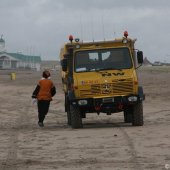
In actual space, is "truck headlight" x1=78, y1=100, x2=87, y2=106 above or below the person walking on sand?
below

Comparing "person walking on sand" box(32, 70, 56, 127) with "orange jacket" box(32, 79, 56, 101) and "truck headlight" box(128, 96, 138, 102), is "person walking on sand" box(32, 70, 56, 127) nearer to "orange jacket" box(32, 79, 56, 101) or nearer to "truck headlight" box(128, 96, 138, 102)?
"orange jacket" box(32, 79, 56, 101)

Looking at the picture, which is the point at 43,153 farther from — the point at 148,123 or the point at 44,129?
the point at 148,123

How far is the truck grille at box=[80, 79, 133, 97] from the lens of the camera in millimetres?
16062

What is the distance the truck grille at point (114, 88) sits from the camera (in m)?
16.1

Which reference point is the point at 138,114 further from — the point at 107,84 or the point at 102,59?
the point at 102,59

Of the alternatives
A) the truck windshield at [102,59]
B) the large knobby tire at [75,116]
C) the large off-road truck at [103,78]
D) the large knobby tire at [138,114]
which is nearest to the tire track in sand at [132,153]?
the large off-road truck at [103,78]

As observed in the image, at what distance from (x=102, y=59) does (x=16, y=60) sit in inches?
5696

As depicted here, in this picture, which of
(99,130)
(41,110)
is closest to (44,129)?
(41,110)

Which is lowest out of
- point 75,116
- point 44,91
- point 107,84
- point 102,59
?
point 75,116

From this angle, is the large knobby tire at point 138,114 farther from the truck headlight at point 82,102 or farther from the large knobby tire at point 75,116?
the large knobby tire at point 75,116

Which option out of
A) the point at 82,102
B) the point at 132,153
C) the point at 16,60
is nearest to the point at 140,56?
the point at 82,102

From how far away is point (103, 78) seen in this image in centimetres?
1622

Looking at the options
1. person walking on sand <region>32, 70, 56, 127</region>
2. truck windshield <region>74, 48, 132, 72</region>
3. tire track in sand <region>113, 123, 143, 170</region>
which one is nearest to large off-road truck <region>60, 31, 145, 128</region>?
truck windshield <region>74, 48, 132, 72</region>

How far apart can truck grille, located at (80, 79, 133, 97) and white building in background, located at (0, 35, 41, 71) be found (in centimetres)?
13063
